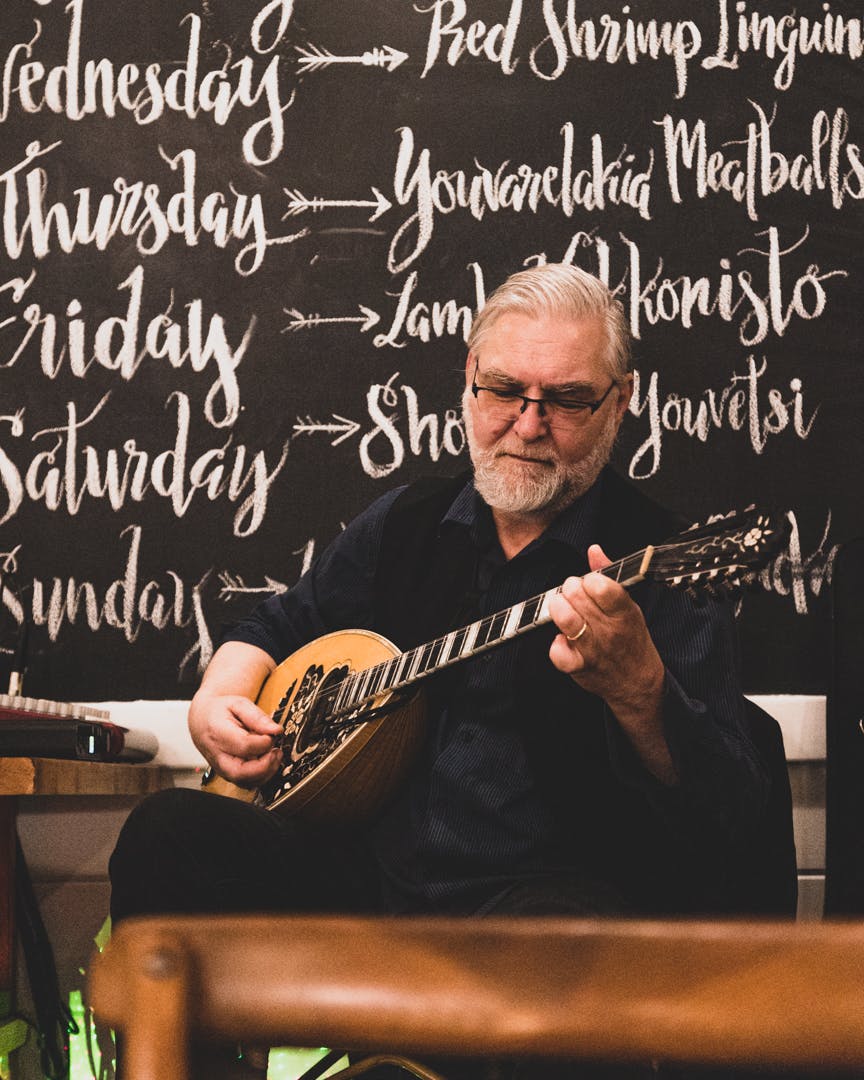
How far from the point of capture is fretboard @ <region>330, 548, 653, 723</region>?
1.29 metres

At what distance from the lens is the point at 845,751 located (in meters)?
1.83

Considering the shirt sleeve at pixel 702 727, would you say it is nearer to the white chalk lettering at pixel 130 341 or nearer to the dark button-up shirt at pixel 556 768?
the dark button-up shirt at pixel 556 768

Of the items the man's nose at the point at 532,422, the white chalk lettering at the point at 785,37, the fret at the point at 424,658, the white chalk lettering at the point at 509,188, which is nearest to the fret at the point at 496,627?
the fret at the point at 424,658

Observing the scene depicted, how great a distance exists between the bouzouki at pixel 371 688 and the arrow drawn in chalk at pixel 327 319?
0.75m

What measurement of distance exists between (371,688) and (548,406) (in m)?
0.51

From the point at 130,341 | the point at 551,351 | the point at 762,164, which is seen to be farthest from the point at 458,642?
the point at 762,164

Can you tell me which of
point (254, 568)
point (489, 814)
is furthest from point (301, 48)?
point (489, 814)

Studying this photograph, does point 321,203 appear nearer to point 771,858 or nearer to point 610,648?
point 610,648

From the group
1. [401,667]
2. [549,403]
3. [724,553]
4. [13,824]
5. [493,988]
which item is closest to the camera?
[493,988]

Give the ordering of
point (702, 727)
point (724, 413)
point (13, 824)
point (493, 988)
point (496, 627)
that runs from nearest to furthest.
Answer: point (493, 988) < point (702, 727) < point (496, 627) < point (13, 824) < point (724, 413)

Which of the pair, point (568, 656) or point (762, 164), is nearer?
point (568, 656)

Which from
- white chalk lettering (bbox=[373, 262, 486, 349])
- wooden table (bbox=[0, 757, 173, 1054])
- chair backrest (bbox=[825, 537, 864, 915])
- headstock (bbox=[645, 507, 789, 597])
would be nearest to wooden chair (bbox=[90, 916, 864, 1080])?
headstock (bbox=[645, 507, 789, 597])

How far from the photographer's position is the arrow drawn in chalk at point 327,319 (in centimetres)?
218

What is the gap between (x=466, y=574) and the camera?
5.40ft
